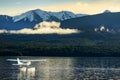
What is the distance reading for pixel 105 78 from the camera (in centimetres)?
11831

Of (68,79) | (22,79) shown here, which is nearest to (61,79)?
(68,79)

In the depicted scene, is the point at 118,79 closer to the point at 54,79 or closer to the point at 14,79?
the point at 54,79

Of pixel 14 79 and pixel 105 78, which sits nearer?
pixel 14 79

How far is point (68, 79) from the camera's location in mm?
111812

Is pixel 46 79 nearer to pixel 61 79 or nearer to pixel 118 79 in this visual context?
pixel 61 79

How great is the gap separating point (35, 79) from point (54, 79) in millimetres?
4666

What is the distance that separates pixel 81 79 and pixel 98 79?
4495 millimetres

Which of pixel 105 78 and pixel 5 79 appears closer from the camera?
pixel 5 79

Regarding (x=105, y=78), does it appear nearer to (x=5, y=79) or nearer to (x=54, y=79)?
(x=54, y=79)

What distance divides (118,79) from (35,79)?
20.7m

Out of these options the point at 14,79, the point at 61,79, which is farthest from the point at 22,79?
the point at 61,79

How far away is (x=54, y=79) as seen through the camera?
4422 inches

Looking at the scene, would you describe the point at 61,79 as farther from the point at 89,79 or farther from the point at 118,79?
the point at 118,79

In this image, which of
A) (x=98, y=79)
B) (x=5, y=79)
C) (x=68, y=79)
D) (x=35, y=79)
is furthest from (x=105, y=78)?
(x=5, y=79)
